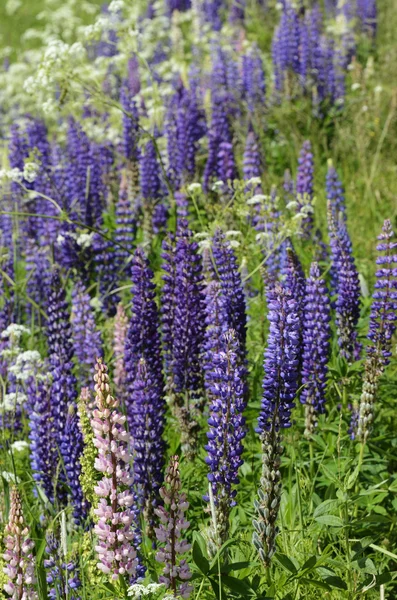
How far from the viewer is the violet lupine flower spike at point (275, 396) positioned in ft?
8.77

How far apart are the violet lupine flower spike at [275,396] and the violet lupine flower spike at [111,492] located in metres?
0.52

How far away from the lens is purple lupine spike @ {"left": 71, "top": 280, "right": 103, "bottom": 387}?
431 cm

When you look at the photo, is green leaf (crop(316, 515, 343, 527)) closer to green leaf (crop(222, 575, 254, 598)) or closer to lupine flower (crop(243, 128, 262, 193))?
green leaf (crop(222, 575, 254, 598))

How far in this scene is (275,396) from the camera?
277 cm

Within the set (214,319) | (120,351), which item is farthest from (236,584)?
(120,351)

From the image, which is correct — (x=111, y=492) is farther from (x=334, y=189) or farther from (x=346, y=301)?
(x=334, y=189)

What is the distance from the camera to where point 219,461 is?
113 inches

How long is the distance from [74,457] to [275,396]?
1.02m

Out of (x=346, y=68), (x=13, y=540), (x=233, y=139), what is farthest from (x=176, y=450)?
(x=346, y=68)


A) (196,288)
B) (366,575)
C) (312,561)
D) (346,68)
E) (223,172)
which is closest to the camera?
(312,561)

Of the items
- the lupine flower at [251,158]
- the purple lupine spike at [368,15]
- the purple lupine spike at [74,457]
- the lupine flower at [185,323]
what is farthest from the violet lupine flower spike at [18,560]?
the purple lupine spike at [368,15]

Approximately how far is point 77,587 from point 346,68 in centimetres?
810

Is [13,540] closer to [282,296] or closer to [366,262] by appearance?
[282,296]

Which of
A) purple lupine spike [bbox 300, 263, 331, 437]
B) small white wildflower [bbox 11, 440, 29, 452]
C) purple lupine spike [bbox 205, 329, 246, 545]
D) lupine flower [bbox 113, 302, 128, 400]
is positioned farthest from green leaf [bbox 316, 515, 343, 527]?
small white wildflower [bbox 11, 440, 29, 452]
